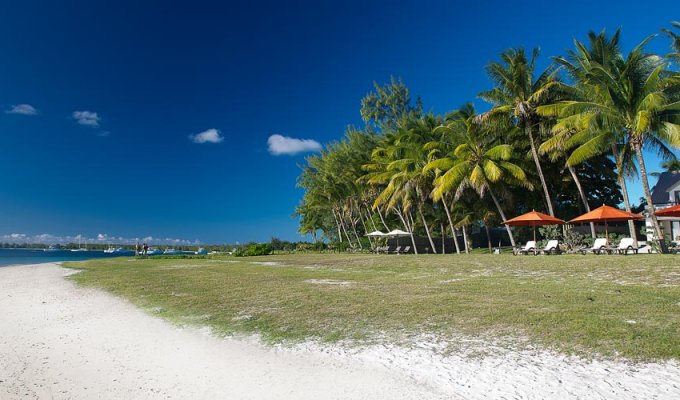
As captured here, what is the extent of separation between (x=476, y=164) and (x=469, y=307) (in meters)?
18.5

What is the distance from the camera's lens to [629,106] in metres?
18.3

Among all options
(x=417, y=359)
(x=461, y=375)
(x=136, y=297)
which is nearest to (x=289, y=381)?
(x=417, y=359)

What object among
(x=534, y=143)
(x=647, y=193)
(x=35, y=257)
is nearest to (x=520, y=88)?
(x=534, y=143)

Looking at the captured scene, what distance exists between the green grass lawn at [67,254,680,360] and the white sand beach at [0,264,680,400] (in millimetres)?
517

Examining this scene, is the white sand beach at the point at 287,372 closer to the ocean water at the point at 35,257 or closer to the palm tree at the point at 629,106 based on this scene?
the palm tree at the point at 629,106

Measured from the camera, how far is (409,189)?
94.4ft

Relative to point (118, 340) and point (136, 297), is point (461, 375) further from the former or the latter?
point (136, 297)

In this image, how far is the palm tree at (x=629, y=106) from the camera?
57.3 feet

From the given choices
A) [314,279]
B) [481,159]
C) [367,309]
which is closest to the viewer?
[367,309]

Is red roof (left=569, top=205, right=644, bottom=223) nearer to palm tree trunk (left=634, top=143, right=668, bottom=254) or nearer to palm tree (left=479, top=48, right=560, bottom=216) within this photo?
palm tree trunk (left=634, top=143, right=668, bottom=254)

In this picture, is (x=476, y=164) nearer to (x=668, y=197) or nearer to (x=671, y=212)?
(x=671, y=212)

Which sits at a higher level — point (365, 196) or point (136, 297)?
point (365, 196)

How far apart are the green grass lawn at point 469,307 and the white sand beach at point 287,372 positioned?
52 centimetres

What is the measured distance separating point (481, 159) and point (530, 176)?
3.54 metres
